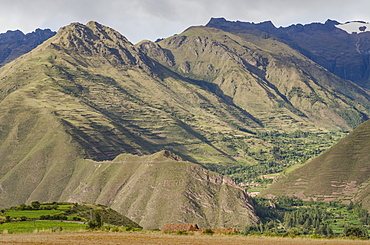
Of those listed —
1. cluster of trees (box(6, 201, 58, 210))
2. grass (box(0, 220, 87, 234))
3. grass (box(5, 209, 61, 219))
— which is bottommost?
grass (box(0, 220, 87, 234))

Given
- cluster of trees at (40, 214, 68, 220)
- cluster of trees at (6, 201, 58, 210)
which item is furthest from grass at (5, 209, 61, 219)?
cluster of trees at (6, 201, 58, 210)

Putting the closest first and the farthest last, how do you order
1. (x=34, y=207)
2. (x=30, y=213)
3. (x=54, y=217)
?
(x=54, y=217)
(x=30, y=213)
(x=34, y=207)

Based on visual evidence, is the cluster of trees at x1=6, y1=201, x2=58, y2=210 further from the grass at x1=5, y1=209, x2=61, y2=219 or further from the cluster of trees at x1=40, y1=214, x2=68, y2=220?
the cluster of trees at x1=40, y1=214, x2=68, y2=220

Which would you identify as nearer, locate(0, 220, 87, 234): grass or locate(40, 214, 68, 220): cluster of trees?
locate(0, 220, 87, 234): grass

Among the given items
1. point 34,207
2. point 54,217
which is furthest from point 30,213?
point 34,207

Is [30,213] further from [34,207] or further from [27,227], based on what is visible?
[27,227]

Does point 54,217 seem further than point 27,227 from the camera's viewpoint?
Yes

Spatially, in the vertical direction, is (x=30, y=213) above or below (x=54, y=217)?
above

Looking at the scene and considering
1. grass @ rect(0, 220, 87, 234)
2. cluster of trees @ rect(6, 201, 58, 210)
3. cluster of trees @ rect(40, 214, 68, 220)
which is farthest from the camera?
cluster of trees @ rect(6, 201, 58, 210)

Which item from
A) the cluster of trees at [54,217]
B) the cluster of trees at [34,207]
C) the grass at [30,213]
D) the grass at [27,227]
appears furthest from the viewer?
the cluster of trees at [34,207]

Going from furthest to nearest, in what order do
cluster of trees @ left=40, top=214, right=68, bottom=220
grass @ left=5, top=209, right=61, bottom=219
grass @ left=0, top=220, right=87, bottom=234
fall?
cluster of trees @ left=40, top=214, right=68, bottom=220, grass @ left=5, top=209, right=61, bottom=219, grass @ left=0, top=220, right=87, bottom=234

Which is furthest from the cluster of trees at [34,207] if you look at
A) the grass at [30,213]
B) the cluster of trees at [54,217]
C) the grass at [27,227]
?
the grass at [27,227]

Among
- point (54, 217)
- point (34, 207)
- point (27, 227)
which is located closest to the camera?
point (27, 227)

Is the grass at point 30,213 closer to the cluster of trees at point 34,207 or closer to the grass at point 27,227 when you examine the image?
the cluster of trees at point 34,207
